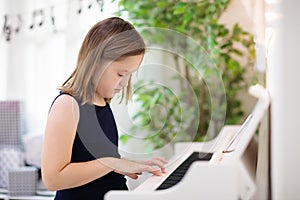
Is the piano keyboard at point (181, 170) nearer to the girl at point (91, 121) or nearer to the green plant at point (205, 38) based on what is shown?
the girl at point (91, 121)

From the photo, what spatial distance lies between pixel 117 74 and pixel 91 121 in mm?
161

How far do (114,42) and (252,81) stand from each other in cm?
174

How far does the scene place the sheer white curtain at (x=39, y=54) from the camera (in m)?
3.09

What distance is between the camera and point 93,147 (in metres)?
1.46

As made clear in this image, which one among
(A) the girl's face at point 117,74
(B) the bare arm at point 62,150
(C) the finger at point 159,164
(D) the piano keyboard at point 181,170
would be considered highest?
(A) the girl's face at point 117,74

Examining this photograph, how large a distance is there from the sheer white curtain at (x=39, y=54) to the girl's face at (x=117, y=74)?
1.64m

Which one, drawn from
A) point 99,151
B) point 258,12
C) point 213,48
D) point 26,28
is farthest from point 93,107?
point 26,28

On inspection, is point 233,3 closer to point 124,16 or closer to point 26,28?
point 124,16

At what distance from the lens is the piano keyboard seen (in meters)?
1.44

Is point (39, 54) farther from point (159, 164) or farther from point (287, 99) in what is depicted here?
point (287, 99)

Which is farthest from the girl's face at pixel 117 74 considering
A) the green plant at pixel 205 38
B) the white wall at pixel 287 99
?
the green plant at pixel 205 38

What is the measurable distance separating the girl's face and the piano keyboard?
304 millimetres

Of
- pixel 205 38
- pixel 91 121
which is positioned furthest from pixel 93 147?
pixel 205 38

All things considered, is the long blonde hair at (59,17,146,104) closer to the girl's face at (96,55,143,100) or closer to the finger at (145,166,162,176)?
the girl's face at (96,55,143,100)
